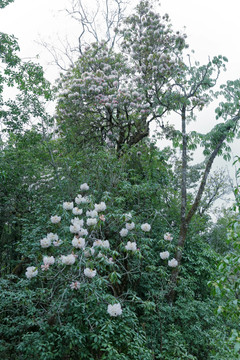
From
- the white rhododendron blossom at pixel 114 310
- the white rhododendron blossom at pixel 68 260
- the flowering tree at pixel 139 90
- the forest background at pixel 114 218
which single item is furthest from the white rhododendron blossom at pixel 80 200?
the flowering tree at pixel 139 90

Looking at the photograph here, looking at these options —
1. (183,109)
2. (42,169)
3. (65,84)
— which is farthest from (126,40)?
(42,169)

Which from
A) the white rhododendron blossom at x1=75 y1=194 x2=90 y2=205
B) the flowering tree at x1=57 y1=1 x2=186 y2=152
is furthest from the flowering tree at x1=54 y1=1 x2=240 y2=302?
the white rhododendron blossom at x1=75 y1=194 x2=90 y2=205

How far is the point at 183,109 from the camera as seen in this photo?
18.6ft

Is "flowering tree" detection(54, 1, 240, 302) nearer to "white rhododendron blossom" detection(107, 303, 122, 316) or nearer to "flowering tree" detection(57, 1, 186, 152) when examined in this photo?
"flowering tree" detection(57, 1, 186, 152)

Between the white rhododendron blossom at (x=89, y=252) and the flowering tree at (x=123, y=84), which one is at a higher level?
the flowering tree at (x=123, y=84)

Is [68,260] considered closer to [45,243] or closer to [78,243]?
[78,243]

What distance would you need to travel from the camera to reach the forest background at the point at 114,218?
9.04 ft

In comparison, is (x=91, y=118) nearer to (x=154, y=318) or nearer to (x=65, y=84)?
(x=65, y=84)

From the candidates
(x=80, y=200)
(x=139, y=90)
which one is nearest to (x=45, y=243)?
(x=80, y=200)

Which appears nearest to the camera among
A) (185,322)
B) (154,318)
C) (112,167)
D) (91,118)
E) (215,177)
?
(154,318)

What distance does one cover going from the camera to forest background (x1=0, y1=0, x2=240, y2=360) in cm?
276

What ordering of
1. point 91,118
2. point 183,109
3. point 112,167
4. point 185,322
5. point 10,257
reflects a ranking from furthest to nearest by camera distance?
A: 1. point 91,118
2. point 183,109
3. point 10,257
4. point 112,167
5. point 185,322

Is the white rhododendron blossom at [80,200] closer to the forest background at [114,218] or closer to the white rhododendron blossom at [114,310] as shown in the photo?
the forest background at [114,218]

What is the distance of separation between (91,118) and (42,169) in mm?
2583
